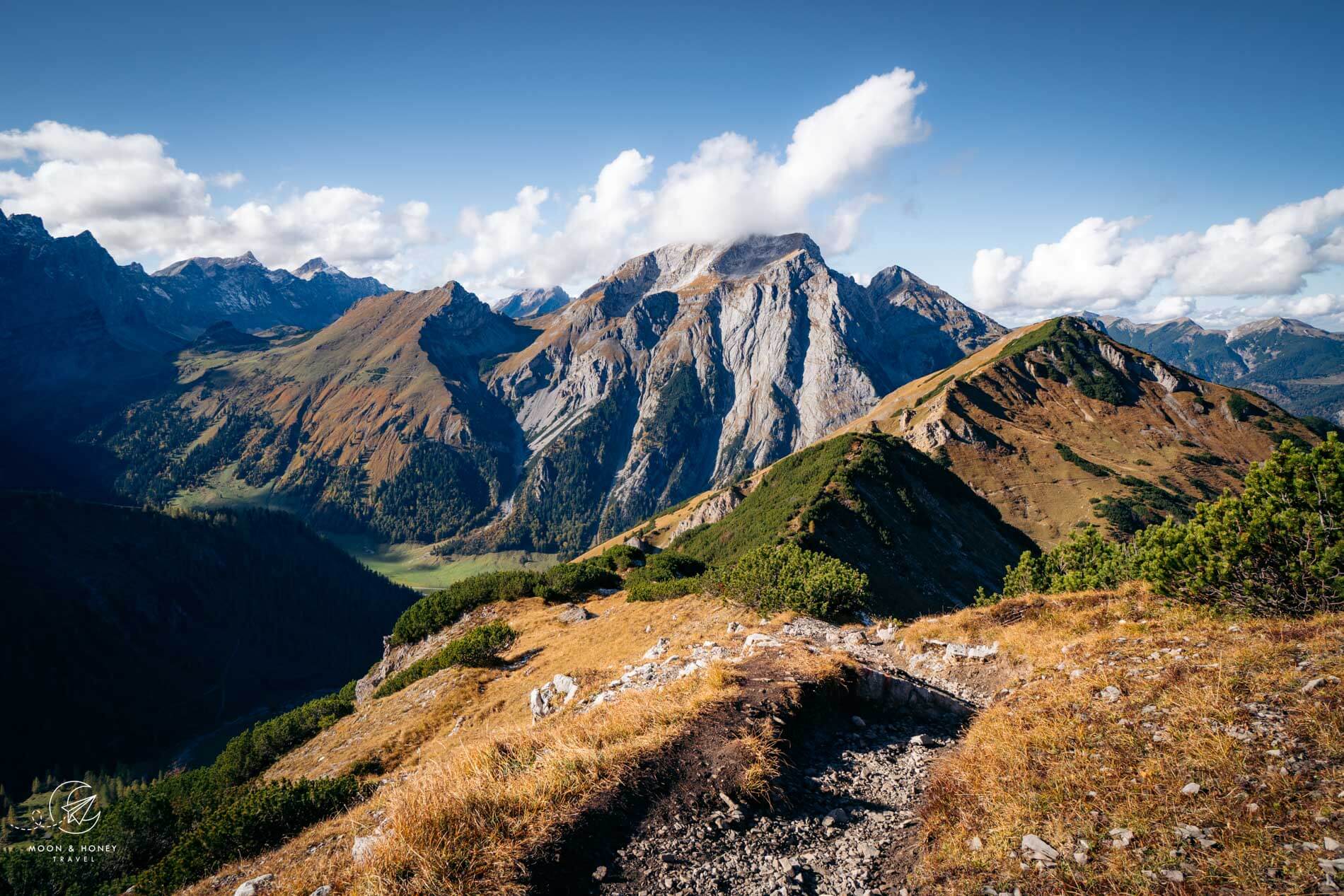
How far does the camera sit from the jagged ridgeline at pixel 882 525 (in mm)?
65250

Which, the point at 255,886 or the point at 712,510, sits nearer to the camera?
the point at 255,886

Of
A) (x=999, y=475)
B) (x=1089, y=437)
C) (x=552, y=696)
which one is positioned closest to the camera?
(x=552, y=696)

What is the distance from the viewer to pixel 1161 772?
903 cm

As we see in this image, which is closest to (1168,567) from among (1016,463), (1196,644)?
(1196,644)

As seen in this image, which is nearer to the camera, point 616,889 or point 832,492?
point 616,889

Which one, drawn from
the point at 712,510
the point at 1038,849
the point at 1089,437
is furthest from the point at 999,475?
the point at 1038,849

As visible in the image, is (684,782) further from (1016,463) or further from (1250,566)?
(1016,463)

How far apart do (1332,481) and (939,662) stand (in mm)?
12744

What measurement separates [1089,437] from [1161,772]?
20062 centimetres

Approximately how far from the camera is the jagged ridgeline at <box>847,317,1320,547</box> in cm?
13562

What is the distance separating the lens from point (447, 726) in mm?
28266

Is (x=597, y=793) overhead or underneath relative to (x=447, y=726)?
overhead

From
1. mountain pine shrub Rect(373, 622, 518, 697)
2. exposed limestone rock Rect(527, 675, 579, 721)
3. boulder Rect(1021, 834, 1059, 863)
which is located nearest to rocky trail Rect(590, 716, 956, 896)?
boulder Rect(1021, 834, 1059, 863)

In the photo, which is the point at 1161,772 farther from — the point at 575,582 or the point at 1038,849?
the point at 575,582
